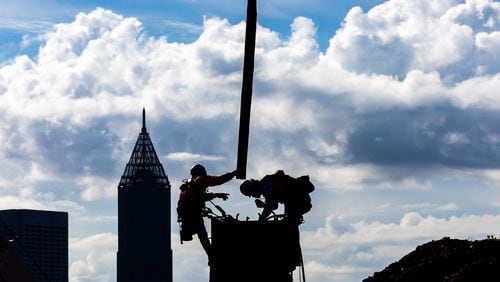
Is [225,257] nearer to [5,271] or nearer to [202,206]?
[202,206]

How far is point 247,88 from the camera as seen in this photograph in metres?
54.7

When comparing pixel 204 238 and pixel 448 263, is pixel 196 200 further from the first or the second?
pixel 448 263

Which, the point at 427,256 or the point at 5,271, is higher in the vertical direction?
the point at 5,271

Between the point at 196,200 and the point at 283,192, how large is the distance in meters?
3.11

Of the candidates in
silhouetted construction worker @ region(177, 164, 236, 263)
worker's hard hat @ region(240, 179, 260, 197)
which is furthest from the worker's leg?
worker's hard hat @ region(240, 179, 260, 197)

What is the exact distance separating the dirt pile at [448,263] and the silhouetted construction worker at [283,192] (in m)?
4.48

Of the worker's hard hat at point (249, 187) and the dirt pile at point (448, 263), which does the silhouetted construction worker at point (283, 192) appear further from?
the dirt pile at point (448, 263)

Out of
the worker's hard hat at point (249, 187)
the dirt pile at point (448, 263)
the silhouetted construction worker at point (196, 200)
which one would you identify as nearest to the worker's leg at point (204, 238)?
the silhouetted construction worker at point (196, 200)

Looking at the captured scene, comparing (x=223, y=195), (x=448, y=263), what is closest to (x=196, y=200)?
(x=223, y=195)

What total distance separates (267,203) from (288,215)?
842mm

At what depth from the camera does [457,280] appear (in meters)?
52.0

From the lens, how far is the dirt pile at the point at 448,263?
5219 cm

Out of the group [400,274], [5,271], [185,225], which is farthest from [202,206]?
[5,271]

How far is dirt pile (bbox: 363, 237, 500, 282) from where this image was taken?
5219 cm
